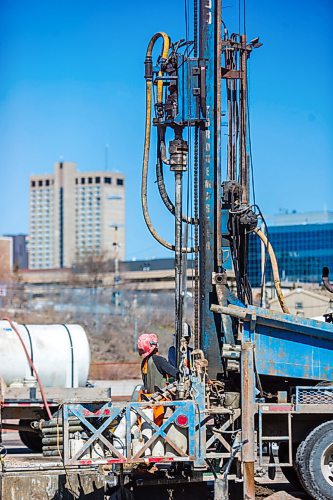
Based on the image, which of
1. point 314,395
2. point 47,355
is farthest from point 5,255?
point 314,395

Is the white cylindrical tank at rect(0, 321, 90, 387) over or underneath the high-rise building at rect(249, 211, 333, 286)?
underneath

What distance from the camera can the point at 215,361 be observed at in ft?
36.2

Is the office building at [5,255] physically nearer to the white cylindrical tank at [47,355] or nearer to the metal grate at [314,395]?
the white cylindrical tank at [47,355]

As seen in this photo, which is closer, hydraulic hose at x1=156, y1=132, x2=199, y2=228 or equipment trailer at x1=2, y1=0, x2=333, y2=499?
equipment trailer at x1=2, y1=0, x2=333, y2=499

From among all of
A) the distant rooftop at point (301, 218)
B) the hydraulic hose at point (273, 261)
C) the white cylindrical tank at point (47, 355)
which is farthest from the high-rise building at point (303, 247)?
the hydraulic hose at point (273, 261)

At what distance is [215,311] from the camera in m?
10.8

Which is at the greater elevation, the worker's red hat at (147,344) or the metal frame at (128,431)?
the worker's red hat at (147,344)

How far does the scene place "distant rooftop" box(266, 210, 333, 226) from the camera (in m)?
151

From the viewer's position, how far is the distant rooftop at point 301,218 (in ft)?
495

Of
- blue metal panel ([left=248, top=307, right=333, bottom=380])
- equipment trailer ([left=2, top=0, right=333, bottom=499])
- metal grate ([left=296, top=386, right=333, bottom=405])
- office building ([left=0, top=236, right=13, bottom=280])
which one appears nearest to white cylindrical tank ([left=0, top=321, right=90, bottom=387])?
equipment trailer ([left=2, top=0, right=333, bottom=499])

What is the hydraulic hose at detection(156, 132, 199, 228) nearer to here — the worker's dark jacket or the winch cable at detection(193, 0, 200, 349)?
the winch cable at detection(193, 0, 200, 349)

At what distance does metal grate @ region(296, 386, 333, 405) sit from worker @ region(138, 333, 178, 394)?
54.8 inches

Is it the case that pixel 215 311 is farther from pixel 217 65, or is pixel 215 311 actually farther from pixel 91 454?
pixel 217 65

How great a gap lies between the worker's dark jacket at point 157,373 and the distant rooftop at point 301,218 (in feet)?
452
